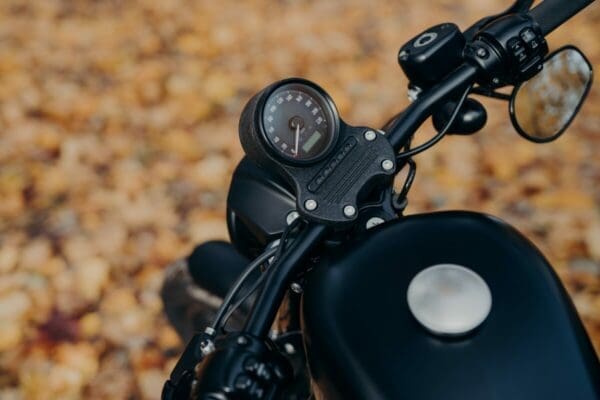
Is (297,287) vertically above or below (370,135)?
below

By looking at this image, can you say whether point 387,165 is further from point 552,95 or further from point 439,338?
point 552,95

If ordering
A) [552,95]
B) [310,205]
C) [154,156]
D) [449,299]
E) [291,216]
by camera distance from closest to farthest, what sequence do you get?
[449,299], [310,205], [291,216], [552,95], [154,156]

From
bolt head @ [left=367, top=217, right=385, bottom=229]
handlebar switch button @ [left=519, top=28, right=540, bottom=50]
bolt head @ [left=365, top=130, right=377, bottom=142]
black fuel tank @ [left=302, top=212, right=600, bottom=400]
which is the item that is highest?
handlebar switch button @ [left=519, top=28, right=540, bottom=50]

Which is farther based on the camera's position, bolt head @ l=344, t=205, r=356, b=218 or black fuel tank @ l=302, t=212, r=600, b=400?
bolt head @ l=344, t=205, r=356, b=218

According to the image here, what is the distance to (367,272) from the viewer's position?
0.98m

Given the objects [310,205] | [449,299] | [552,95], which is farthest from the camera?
[552,95]

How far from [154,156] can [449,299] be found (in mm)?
2597

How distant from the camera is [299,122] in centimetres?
111

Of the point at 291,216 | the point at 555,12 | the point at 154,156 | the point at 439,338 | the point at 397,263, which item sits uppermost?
the point at 154,156

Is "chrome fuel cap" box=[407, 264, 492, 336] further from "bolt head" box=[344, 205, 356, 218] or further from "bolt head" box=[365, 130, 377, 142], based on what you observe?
"bolt head" box=[365, 130, 377, 142]

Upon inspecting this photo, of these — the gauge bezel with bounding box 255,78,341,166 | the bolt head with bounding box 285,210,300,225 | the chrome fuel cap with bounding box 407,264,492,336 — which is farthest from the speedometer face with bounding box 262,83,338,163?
the chrome fuel cap with bounding box 407,264,492,336

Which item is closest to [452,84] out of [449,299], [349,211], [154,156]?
[349,211]

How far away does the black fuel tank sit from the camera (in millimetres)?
883

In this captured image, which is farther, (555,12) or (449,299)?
(555,12)
